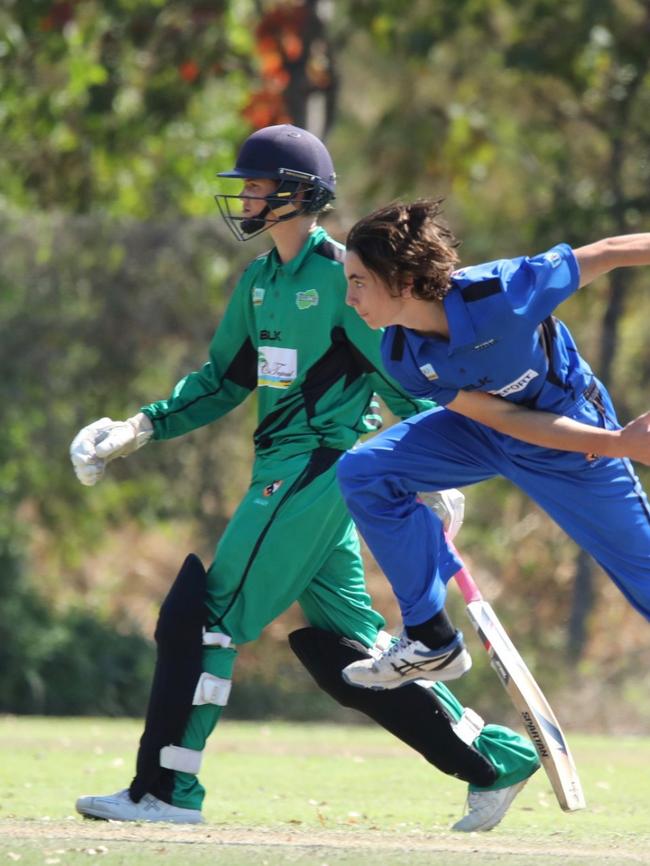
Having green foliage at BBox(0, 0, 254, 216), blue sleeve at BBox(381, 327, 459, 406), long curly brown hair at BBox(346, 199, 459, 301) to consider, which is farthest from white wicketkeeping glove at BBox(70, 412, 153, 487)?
green foliage at BBox(0, 0, 254, 216)

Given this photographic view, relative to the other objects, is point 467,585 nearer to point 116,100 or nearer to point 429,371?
point 429,371

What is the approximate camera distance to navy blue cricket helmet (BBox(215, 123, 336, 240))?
19.7 feet

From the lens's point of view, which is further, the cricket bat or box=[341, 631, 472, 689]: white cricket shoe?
the cricket bat

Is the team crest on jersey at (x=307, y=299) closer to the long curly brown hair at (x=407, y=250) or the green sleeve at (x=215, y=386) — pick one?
the green sleeve at (x=215, y=386)

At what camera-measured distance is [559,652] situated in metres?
14.8

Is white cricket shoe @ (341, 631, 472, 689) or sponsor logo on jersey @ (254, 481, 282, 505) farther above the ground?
sponsor logo on jersey @ (254, 481, 282, 505)

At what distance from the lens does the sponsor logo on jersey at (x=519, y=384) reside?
5367 millimetres

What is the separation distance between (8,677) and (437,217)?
944 centimetres

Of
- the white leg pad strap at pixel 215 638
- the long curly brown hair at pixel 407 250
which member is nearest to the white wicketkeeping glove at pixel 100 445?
the white leg pad strap at pixel 215 638

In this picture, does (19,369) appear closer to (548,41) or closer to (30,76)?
(30,76)

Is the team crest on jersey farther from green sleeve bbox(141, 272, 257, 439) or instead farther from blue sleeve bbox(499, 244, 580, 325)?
blue sleeve bbox(499, 244, 580, 325)

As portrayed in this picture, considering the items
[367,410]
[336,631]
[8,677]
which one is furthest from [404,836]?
[8,677]

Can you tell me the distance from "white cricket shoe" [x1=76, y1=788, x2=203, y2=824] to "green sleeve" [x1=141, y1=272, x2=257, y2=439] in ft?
4.32

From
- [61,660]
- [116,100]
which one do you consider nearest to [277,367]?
[61,660]
